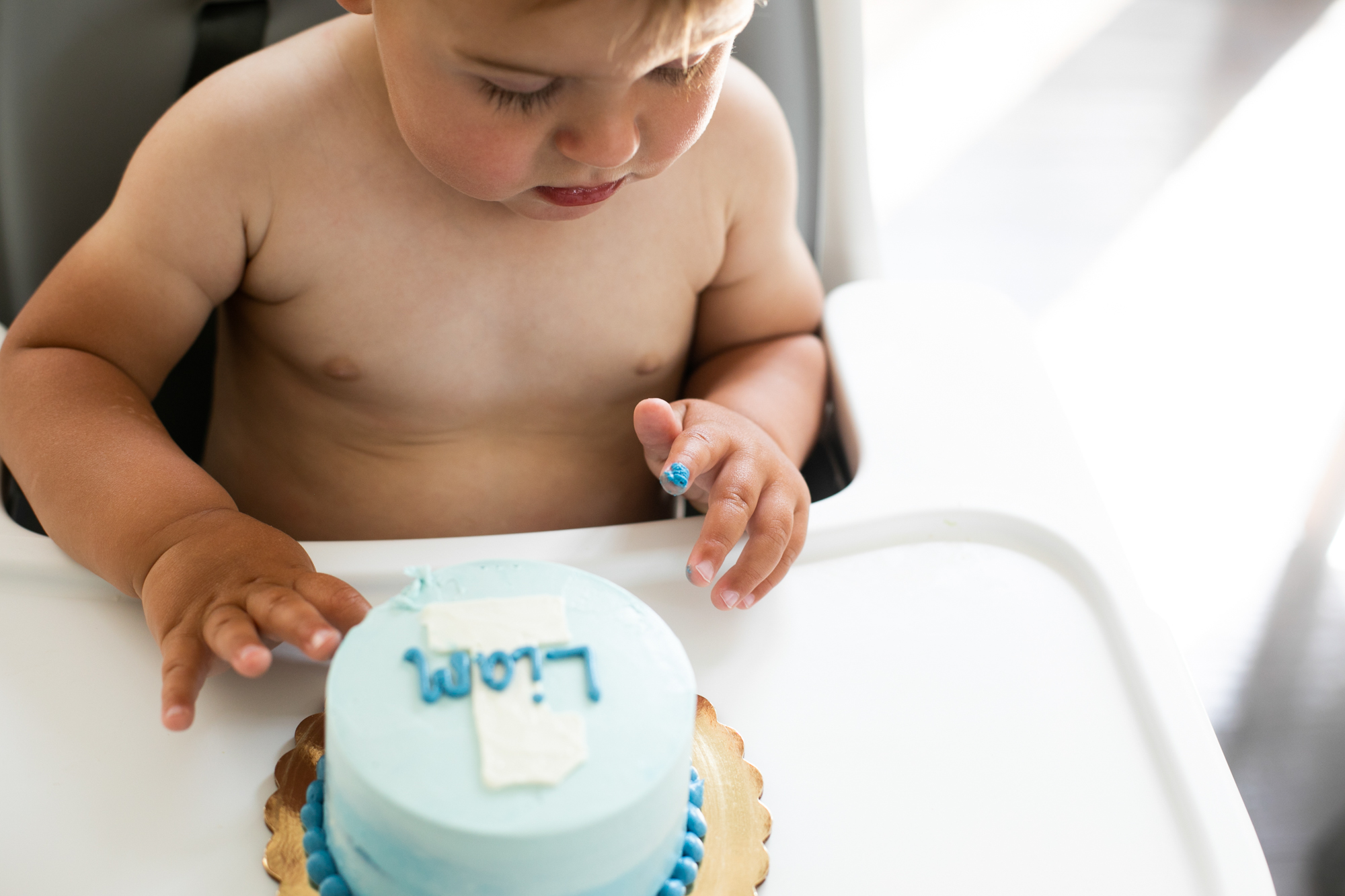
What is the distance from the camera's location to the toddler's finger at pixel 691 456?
53cm

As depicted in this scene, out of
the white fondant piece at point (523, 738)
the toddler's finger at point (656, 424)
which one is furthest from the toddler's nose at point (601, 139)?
the white fondant piece at point (523, 738)

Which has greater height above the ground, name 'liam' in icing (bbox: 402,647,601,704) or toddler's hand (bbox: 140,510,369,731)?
name 'liam' in icing (bbox: 402,647,601,704)

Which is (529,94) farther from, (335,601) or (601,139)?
(335,601)

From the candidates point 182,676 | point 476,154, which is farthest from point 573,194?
point 182,676

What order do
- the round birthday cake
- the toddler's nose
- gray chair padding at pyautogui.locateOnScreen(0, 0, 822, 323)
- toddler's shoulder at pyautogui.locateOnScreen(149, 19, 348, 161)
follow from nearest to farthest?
1. the round birthday cake
2. the toddler's nose
3. toddler's shoulder at pyautogui.locateOnScreen(149, 19, 348, 161)
4. gray chair padding at pyautogui.locateOnScreen(0, 0, 822, 323)

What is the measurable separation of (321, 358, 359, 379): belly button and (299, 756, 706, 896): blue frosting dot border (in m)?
0.27

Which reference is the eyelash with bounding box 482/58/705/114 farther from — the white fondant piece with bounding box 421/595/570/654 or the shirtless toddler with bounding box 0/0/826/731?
the white fondant piece with bounding box 421/595/570/654

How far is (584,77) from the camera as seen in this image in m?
0.46

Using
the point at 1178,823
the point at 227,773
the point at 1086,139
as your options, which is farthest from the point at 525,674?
the point at 1086,139

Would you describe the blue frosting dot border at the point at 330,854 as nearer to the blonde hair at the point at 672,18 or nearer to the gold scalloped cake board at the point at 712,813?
the gold scalloped cake board at the point at 712,813

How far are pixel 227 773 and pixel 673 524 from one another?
242 millimetres

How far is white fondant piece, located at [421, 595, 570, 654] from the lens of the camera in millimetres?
423

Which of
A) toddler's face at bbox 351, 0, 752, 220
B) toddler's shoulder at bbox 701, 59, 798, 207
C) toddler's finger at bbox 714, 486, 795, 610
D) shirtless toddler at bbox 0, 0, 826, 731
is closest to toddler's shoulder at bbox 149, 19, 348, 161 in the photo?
shirtless toddler at bbox 0, 0, 826, 731

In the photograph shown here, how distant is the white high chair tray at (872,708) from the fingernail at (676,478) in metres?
0.05
